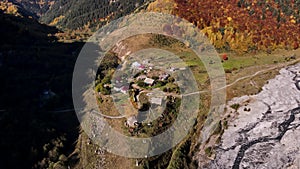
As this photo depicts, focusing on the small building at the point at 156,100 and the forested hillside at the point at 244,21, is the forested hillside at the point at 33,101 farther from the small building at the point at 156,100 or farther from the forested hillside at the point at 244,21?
the forested hillside at the point at 244,21

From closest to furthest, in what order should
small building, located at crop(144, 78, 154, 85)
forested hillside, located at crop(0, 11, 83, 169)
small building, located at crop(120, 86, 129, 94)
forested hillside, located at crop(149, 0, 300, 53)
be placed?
1. forested hillside, located at crop(0, 11, 83, 169)
2. small building, located at crop(120, 86, 129, 94)
3. small building, located at crop(144, 78, 154, 85)
4. forested hillside, located at crop(149, 0, 300, 53)

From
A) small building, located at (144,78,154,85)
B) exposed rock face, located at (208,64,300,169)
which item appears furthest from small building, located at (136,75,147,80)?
exposed rock face, located at (208,64,300,169)

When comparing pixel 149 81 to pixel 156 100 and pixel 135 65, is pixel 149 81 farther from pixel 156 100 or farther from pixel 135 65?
pixel 135 65

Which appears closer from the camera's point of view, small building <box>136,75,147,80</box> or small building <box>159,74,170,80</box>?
small building <box>159,74,170,80</box>

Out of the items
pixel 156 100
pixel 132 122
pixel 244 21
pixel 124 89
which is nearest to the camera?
pixel 132 122

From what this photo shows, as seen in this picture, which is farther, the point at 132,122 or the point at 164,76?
the point at 164,76

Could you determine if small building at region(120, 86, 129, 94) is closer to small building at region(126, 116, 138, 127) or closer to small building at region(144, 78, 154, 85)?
small building at region(144, 78, 154, 85)

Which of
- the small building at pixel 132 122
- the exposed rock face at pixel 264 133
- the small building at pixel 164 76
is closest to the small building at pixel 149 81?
the small building at pixel 164 76

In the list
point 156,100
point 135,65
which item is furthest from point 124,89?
point 135,65

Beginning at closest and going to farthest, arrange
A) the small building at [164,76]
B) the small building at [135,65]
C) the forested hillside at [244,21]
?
1. the small building at [164,76]
2. the small building at [135,65]
3. the forested hillside at [244,21]
